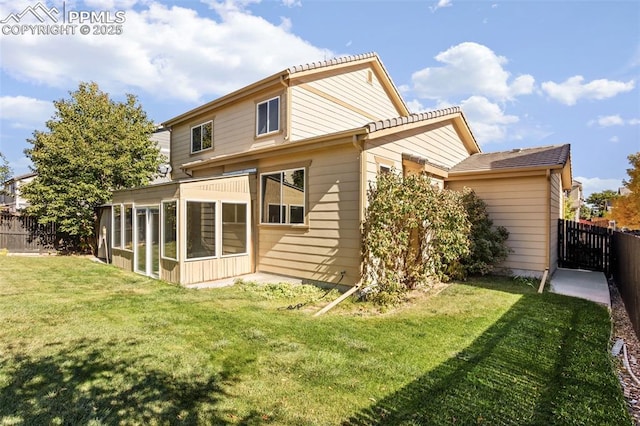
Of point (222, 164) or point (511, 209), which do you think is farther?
point (222, 164)

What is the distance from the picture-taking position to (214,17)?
37.4 ft

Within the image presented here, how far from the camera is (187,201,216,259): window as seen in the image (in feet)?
27.7

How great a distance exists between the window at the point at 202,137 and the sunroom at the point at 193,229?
431cm

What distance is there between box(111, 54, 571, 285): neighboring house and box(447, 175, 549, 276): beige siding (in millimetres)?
30

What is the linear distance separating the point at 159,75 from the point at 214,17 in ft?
23.0

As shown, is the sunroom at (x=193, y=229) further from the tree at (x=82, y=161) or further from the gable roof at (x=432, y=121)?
the tree at (x=82, y=161)

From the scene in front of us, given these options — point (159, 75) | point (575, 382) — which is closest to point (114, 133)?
point (159, 75)

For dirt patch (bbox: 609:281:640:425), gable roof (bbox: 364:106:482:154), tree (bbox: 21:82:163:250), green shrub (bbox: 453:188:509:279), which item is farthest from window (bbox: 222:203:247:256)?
tree (bbox: 21:82:163:250)

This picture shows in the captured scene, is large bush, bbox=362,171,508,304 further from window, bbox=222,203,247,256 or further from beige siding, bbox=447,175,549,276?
window, bbox=222,203,247,256

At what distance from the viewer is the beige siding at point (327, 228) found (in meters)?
7.50

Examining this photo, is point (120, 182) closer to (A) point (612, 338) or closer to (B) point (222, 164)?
(B) point (222, 164)

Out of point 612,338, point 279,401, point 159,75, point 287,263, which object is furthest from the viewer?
point 159,75

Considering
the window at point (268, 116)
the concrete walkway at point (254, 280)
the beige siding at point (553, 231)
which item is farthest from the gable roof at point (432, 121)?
the concrete walkway at point (254, 280)

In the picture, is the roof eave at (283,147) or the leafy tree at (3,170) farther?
the leafy tree at (3,170)
